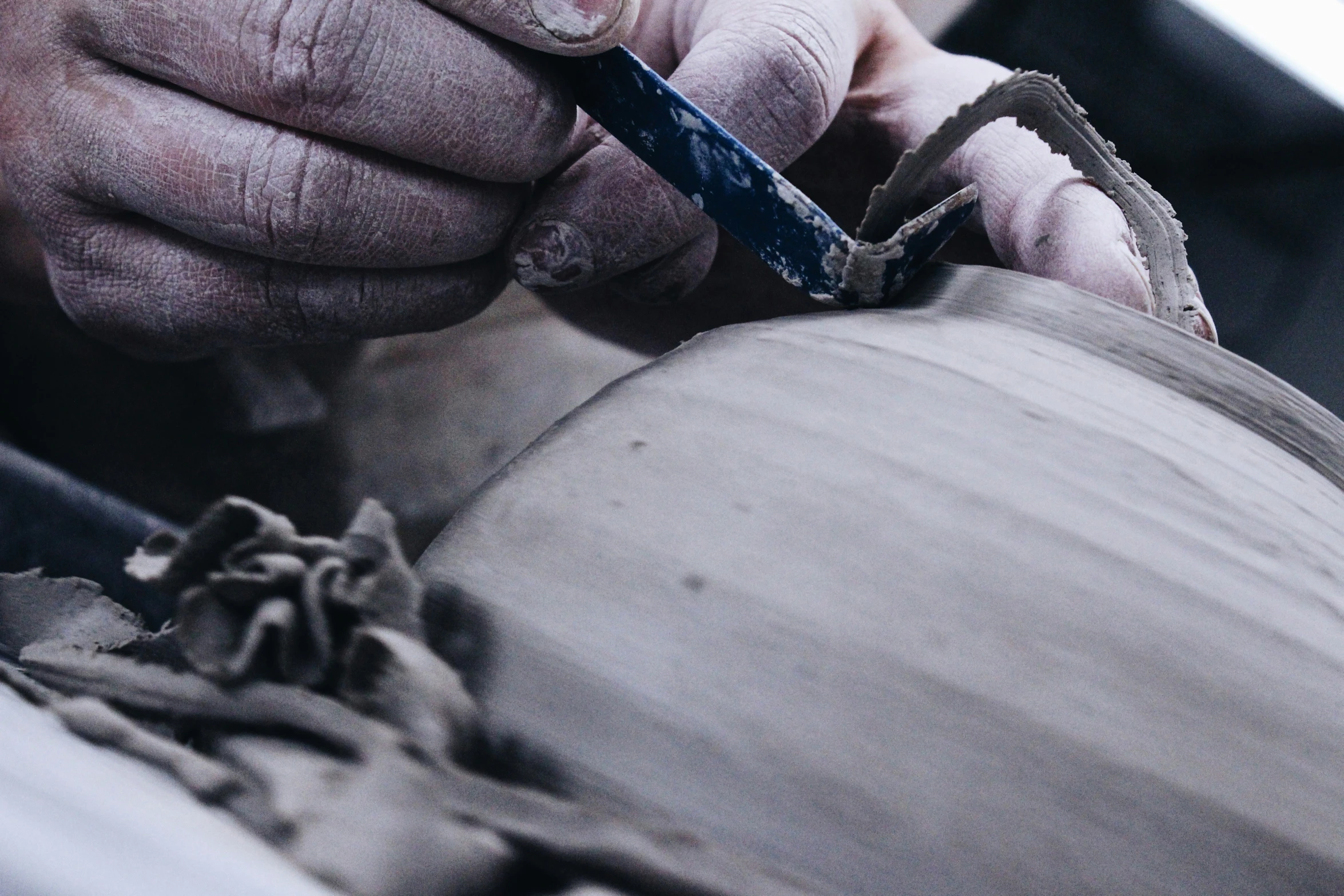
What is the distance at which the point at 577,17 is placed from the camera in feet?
1.80

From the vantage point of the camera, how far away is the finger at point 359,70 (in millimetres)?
571

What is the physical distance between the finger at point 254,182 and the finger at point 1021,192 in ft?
1.18

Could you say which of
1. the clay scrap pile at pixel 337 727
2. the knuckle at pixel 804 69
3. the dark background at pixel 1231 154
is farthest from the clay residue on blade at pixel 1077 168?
the dark background at pixel 1231 154

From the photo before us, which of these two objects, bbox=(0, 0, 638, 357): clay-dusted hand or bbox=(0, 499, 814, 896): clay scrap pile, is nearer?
bbox=(0, 499, 814, 896): clay scrap pile

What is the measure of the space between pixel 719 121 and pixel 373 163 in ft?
0.77

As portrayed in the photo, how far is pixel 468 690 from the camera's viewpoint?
364 millimetres

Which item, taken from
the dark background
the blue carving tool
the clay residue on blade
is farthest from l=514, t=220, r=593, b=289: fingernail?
the dark background

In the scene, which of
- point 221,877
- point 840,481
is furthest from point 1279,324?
point 221,877

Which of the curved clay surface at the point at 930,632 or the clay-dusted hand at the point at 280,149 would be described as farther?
the clay-dusted hand at the point at 280,149

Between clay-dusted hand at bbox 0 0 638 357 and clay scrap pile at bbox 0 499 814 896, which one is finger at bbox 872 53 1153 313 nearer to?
clay-dusted hand at bbox 0 0 638 357

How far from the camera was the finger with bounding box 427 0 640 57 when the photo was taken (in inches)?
21.6

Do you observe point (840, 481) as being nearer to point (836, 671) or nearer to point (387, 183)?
point (836, 671)

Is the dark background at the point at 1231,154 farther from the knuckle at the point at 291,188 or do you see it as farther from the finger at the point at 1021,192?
the knuckle at the point at 291,188

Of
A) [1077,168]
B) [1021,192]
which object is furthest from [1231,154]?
[1077,168]
